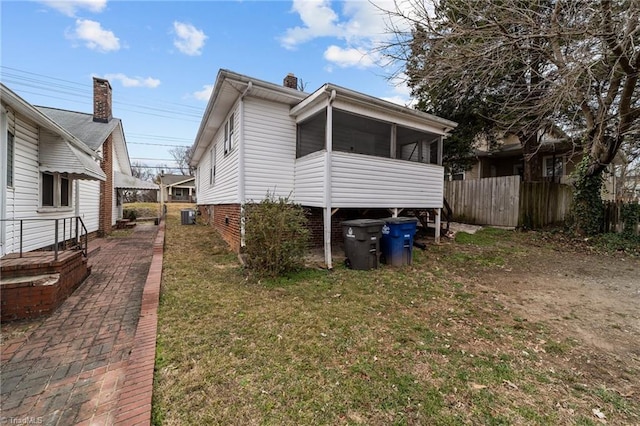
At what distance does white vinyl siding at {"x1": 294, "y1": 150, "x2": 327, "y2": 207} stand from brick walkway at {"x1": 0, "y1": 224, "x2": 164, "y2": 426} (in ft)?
13.2

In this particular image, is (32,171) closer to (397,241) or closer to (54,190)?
(54,190)

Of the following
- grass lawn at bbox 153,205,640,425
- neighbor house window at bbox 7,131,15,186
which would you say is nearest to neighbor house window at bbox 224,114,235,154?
neighbor house window at bbox 7,131,15,186

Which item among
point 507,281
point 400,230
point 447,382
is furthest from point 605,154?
point 447,382

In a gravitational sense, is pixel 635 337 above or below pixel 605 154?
below

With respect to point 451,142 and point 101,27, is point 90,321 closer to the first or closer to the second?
point 101,27

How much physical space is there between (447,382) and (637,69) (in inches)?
381

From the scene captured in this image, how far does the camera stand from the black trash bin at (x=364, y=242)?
6.29 meters

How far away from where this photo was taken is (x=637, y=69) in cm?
695

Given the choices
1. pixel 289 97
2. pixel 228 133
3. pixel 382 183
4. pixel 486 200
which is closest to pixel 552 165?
pixel 486 200

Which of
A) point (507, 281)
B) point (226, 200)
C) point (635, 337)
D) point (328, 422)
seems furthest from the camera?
point (226, 200)

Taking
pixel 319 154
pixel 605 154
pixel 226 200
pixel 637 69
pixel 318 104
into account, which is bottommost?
pixel 226 200

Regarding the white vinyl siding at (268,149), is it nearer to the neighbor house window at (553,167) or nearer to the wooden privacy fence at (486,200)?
the wooden privacy fence at (486,200)

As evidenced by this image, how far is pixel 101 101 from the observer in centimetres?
1235

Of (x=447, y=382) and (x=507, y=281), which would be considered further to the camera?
(x=507, y=281)
